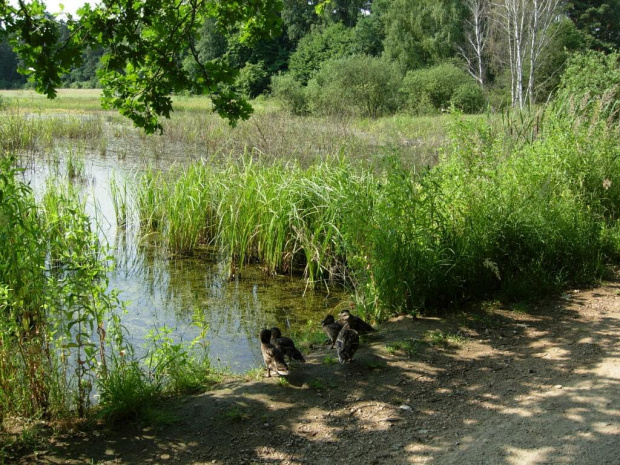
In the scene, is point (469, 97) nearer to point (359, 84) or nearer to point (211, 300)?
point (359, 84)

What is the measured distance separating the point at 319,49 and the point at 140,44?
59059 mm

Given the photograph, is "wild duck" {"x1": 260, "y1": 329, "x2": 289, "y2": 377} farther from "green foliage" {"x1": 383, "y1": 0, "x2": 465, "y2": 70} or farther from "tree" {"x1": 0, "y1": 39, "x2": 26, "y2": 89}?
"tree" {"x1": 0, "y1": 39, "x2": 26, "y2": 89}

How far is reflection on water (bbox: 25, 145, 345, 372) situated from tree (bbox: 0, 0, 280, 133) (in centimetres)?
286

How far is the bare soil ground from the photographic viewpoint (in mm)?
4262

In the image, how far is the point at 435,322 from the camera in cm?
661

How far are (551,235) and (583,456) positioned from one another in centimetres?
410

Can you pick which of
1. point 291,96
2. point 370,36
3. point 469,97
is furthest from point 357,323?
point 370,36

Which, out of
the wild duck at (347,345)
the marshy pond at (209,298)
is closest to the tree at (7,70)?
the marshy pond at (209,298)

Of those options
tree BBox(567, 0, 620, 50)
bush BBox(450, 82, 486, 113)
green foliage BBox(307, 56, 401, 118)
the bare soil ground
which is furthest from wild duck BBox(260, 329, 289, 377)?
tree BBox(567, 0, 620, 50)

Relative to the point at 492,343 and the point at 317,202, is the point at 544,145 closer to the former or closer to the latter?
the point at 317,202

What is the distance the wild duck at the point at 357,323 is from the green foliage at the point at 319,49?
174ft

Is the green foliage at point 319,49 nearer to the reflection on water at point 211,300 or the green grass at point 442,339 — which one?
the reflection on water at point 211,300

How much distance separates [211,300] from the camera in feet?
A: 29.9

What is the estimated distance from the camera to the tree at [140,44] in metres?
4.79
